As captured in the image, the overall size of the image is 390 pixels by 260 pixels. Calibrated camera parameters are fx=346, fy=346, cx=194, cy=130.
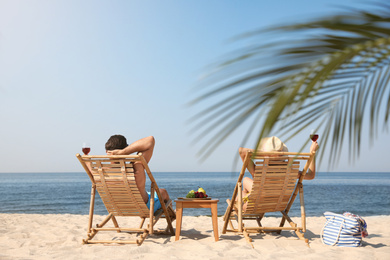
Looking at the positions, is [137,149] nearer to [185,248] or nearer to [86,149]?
[86,149]

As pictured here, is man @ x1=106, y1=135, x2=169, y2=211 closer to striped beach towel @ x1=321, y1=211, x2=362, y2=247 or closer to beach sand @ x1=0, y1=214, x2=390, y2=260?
beach sand @ x1=0, y1=214, x2=390, y2=260

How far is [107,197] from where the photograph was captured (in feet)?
14.2

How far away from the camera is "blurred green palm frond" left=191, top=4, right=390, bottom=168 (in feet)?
2.42

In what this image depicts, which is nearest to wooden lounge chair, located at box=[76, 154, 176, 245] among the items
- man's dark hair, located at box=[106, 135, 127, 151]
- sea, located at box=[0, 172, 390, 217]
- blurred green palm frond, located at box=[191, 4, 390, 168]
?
man's dark hair, located at box=[106, 135, 127, 151]

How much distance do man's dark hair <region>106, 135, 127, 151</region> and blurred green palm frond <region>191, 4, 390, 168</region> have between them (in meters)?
3.62

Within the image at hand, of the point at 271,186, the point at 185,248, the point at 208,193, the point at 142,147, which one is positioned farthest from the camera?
the point at 208,193

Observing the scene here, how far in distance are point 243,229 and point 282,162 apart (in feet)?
3.09

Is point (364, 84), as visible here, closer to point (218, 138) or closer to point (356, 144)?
point (356, 144)

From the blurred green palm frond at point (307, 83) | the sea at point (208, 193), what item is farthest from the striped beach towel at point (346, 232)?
the blurred green palm frond at point (307, 83)

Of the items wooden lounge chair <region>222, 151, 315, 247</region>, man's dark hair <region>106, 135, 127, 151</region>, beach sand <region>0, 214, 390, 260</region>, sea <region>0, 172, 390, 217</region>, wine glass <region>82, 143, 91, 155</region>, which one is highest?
man's dark hair <region>106, 135, 127, 151</region>

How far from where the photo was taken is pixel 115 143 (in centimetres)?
429

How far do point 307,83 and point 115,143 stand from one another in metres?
3.70

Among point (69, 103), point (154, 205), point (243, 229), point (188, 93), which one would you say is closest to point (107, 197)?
point (154, 205)

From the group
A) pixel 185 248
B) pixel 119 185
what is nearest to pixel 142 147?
pixel 119 185
